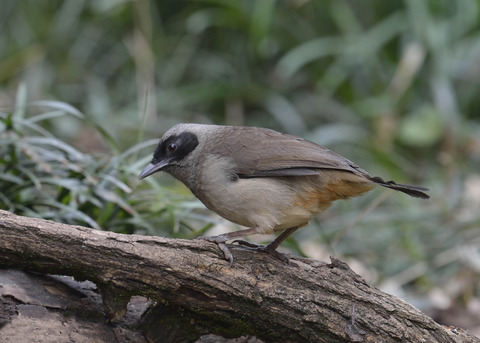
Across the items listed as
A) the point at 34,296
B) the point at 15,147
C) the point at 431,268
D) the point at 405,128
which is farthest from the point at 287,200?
the point at 405,128

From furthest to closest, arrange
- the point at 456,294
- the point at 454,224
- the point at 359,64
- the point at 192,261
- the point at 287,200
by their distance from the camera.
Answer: the point at 359,64, the point at 454,224, the point at 456,294, the point at 287,200, the point at 192,261

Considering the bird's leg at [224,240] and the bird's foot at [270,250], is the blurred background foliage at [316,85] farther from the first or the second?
the bird's leg at [224,240]

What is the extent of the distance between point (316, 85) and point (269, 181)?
16.1 feet

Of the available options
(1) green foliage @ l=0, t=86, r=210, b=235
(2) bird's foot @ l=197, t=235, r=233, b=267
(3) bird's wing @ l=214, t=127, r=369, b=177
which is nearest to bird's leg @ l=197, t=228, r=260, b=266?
(2) bird's foot @ l=197, t=235, r=233, b=267

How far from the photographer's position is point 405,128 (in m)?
7.29

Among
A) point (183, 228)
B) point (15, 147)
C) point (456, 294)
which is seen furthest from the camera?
point (456, 294)

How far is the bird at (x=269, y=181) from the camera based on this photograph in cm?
329

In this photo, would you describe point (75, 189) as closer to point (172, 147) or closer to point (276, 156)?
point (172, 147)

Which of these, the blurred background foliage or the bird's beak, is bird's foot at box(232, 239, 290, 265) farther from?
the blurred background foliage

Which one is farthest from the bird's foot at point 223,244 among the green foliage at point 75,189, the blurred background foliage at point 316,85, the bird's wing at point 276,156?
the blurred background foliage at point 316,85

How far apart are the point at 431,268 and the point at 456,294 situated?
0.35 metres

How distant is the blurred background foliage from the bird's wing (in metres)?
2.50

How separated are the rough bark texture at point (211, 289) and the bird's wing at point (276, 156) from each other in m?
0.48

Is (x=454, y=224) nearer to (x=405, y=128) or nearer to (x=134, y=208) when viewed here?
(x=405, y=128)
